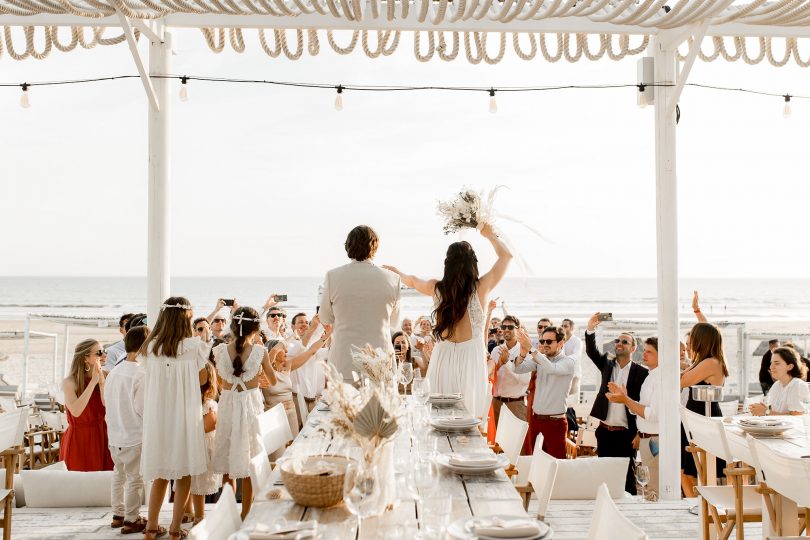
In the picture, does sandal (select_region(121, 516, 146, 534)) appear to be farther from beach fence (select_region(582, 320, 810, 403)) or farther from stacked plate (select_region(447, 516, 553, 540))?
beach fence (select_region(582, 320, 810, 403))

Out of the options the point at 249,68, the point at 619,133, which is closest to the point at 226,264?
the point at 619,133

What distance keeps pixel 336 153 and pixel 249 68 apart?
1477 cm

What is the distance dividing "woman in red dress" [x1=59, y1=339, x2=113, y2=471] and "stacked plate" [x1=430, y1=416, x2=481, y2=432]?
99.0 inches

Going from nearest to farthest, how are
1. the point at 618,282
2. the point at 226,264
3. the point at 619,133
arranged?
the point at 619,133 < the point at 618,282 < the point at 226,264

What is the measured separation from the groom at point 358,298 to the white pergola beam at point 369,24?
1.78m

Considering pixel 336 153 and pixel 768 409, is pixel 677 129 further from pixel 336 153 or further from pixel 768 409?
pixel 336 153

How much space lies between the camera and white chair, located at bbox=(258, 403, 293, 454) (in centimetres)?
338

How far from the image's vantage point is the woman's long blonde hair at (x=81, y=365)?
14.7 feet

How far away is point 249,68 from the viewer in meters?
25.9

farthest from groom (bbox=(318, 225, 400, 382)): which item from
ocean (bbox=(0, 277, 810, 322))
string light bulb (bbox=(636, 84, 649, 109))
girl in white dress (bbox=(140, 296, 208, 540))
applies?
ocean (bbox=(0, 277, 810, 322))

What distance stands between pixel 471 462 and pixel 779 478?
4.24 feet

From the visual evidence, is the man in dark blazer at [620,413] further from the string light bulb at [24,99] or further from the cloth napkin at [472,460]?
the string light bulb at [24,99]

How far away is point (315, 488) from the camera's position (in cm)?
204

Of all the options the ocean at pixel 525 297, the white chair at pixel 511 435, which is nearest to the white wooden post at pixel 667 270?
the white chair at pixel 511 435
